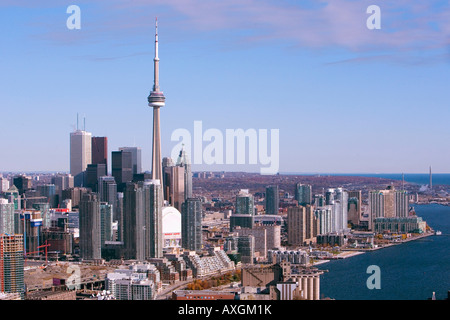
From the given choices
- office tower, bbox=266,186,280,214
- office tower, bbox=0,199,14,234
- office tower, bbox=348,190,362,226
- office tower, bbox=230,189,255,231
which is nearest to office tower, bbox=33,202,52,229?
office tower, bbox=0,199,14,234

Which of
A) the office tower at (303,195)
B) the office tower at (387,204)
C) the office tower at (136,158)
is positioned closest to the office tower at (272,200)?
the office tower at (303,195)

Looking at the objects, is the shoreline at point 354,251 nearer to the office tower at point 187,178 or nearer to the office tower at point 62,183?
the office tower at point 187,178

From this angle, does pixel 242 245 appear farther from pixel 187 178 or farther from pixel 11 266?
pixel 11 266

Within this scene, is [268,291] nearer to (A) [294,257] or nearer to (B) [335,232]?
(A) [294,257]

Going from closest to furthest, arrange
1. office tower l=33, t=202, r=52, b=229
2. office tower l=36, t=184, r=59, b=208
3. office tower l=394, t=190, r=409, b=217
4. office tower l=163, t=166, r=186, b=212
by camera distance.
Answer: office tower l=163, t=166, r=186, b=212 → office tower l=33, t=202, r=52, b=229 → office tower l=36, t=184, r=59, b=208 → office tower l=394, t=190, r=409, b=217

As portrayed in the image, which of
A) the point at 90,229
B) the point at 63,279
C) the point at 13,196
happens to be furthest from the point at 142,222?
the point at 13,196

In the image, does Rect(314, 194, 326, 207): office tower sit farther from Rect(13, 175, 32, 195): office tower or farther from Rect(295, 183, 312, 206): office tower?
Rect(13, 175, 32, 195): office tower
